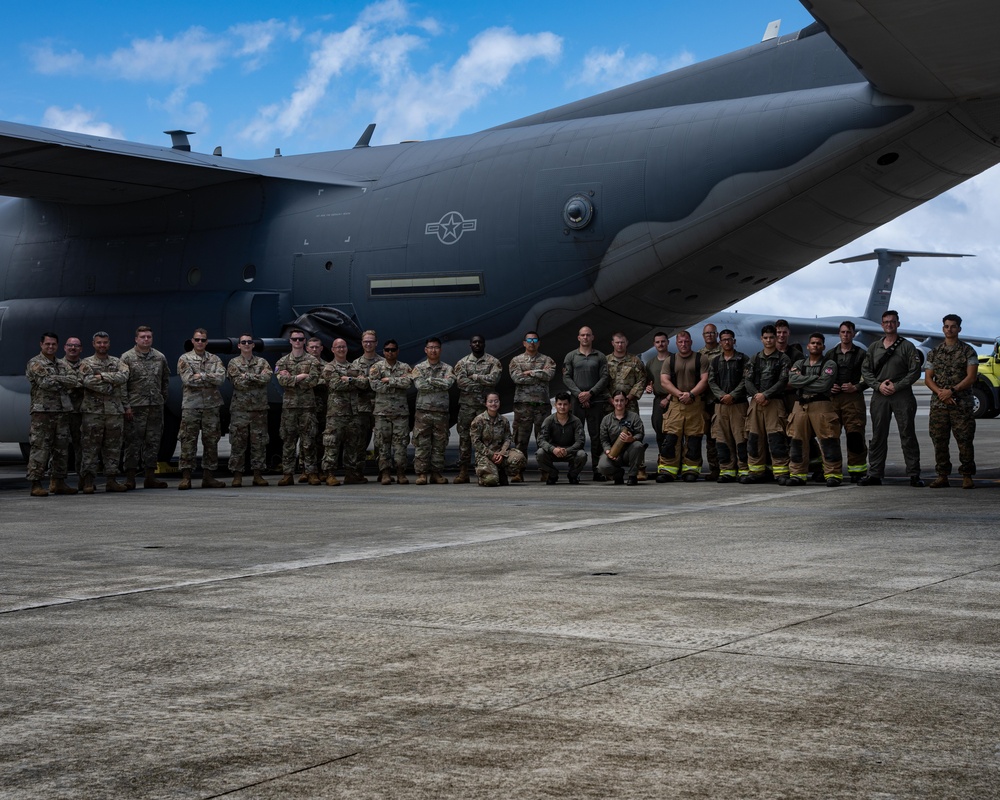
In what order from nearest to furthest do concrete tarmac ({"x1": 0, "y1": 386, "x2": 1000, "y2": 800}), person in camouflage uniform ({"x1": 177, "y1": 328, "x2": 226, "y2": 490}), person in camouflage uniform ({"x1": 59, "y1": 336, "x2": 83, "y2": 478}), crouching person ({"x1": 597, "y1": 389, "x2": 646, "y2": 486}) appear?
concrete tarmac ({"x1": 0, "y1": 386, "x2": 1000, "y2": 800}), person in camouflage uniform ({"x1": 59, "y1": 336, "x2": 83, "y2": 478}), crouching person ({"x1": 597, "y1": 389, "x2": 646, "y2": 486}), person in camouflage uniform ({"x1": 177, "y1": 328, "x2": 226, "y2": 490})

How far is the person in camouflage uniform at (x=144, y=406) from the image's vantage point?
1316 centimetres

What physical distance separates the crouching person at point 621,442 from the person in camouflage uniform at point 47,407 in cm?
584

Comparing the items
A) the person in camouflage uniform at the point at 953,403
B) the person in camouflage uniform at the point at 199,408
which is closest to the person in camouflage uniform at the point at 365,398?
the person in camouflage uniform at the point at 199,408

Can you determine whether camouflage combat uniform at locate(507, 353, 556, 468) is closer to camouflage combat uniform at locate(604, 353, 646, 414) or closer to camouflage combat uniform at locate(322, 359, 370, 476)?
camouflage combat uniform at locate(604, 353, 646, 414)

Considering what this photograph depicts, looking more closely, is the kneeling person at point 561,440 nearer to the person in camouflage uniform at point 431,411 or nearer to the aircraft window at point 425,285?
the person in camouflage uniform at point 431,411

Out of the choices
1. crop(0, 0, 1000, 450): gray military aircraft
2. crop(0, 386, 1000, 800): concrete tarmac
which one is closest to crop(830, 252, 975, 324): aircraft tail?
crop(0, 0, 1000, 450): gray military aircraft

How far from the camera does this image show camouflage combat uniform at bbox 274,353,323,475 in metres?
13.5

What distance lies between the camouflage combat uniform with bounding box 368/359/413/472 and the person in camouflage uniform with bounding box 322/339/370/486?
22 cm

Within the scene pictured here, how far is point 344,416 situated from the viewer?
13422 mm

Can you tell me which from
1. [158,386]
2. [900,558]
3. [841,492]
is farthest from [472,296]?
[900,558]

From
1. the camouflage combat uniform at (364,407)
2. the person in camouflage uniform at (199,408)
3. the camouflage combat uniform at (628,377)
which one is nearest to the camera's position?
the person in camouflage uniform at (199,408)

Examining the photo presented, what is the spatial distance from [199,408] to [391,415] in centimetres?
218

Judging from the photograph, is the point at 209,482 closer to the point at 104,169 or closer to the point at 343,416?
the point at 343,416

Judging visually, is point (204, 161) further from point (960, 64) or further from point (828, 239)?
point (960, 64)
